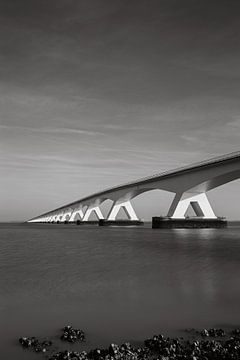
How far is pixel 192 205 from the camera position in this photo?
2032 inches

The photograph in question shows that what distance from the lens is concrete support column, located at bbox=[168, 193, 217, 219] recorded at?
49.3m

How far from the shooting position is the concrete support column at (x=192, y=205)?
162ft

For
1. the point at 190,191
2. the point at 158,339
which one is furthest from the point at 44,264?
the point at 190,191

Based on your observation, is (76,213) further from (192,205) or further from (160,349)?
(160,349)

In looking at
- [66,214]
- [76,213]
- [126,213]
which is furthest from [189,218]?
[66,214]

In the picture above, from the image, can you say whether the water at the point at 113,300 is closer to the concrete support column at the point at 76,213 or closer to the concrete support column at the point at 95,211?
the concrete support column at the point at 95,211

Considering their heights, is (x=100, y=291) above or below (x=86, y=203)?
below

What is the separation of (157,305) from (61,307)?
2.19 metres

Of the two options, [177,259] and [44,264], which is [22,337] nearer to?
[44,264]

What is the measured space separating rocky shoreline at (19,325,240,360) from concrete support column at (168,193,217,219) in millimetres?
44109

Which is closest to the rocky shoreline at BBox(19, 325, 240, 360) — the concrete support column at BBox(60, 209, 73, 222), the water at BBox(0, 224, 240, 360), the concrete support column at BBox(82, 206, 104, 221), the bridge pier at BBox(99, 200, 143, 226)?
the water at BBox(0, 224, 240, 360)

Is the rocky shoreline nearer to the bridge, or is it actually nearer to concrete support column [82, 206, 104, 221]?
the bridge

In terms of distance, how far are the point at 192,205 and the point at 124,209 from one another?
28.4 meters

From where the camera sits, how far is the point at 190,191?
5006 cm
